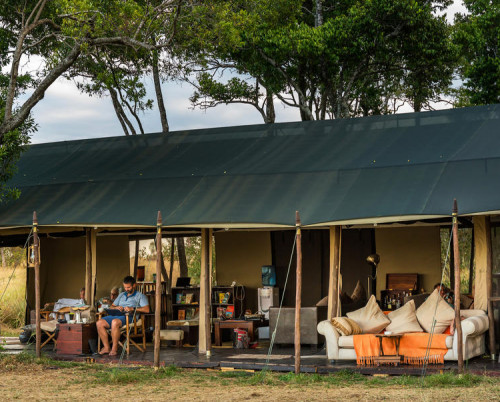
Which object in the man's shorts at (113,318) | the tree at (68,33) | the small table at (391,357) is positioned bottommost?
the small table at (391,357)

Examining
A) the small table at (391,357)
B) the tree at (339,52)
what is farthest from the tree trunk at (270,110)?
the small table at (391,357)

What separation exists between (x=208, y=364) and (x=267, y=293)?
10.8ft

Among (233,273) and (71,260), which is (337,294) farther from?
(71,260)

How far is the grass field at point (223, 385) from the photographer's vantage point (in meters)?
6.92

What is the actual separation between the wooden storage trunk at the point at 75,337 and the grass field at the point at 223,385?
0.84m

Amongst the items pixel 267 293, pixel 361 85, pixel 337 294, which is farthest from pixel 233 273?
pixel 361 85

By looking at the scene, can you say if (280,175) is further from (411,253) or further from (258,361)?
(411,253)

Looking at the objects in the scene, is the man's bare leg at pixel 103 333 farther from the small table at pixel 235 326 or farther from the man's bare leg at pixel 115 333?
the small table at pixel 235 326

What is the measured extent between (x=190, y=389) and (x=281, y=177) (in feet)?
10.6

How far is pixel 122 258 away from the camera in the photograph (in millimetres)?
13094

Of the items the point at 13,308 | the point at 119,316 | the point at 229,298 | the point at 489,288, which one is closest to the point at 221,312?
the point at 229,298

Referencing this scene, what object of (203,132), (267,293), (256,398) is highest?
(203,132)

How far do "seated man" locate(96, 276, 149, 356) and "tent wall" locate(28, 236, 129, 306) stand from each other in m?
3.10

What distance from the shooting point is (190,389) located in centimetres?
750
